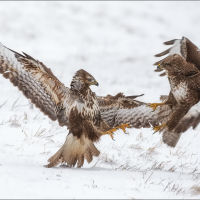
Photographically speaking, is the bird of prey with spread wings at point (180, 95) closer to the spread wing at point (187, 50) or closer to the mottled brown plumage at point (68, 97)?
the spread wing at point (187, 50)

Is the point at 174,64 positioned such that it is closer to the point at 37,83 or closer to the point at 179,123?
the point at 179,123

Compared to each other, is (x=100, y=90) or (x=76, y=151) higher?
(x=100, y=90)

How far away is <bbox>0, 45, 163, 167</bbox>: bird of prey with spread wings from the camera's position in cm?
509

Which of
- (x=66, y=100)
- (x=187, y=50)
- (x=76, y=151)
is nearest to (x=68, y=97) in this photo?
(x=66, y=100)

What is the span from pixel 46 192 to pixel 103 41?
1765 centimetres

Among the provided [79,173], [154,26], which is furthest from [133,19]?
[79,173]

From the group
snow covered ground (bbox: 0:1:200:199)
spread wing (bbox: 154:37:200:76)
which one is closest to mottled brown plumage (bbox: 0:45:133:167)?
snow covered ground (bbox: 0:1:200:199)

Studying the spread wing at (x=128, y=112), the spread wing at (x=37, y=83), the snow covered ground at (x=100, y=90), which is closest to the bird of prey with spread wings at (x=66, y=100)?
the spread wing at (x=37, y=83)

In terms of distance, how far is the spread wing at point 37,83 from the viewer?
5114 mm

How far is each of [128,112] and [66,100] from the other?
1239 millimetres

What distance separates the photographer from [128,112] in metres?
6.01

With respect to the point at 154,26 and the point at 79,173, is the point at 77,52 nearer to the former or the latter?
the point at 154,26

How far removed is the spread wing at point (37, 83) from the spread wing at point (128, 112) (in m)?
0.78

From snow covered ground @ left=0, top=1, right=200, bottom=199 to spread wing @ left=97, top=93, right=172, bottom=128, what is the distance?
56cm
